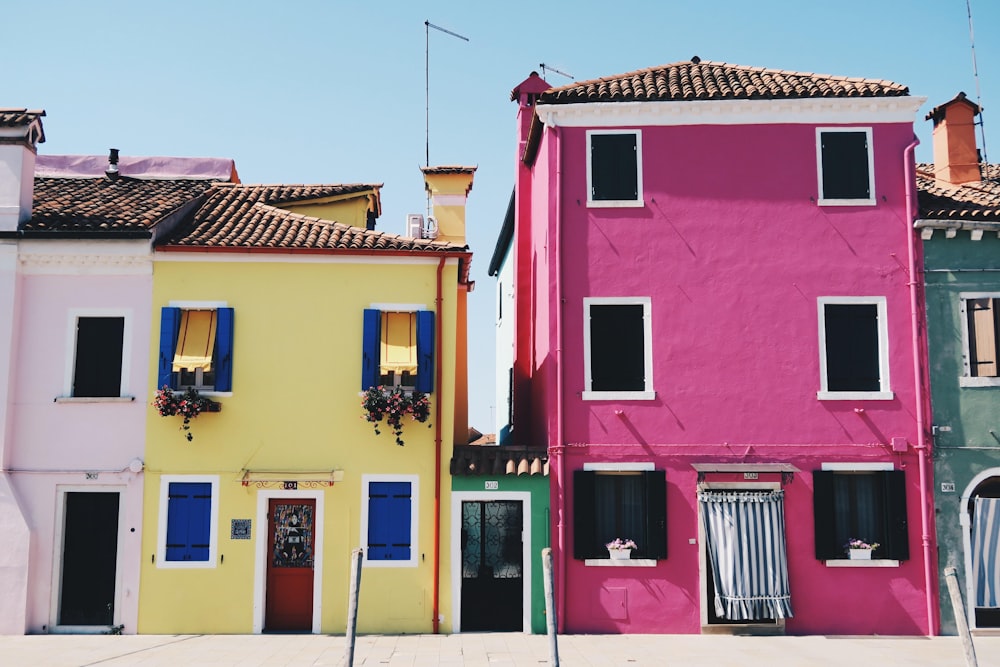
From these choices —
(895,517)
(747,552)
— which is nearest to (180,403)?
(747,552)

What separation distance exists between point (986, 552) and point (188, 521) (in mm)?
13306

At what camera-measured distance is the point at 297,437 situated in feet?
56.2

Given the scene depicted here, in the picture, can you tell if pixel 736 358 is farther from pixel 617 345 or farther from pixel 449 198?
pixel 449 198

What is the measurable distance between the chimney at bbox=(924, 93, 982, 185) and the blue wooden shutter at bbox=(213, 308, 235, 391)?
14.1m

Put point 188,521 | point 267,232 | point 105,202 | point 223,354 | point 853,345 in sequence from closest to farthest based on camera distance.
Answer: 1. point 188,521
2. point 223,354
3. point 853,345
4. point 267,232
5. point 105,202

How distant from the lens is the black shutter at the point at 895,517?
54.9ft

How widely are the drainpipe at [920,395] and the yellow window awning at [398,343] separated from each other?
8.54 meters

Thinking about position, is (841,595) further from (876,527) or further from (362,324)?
(362,324)

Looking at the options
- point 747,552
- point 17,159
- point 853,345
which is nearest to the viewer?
point 747,552

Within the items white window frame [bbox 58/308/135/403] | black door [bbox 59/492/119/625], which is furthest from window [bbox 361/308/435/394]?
black door [bbox 59/492/119/625]

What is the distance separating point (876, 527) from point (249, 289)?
450 inches

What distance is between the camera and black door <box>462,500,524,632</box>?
16.9 metres

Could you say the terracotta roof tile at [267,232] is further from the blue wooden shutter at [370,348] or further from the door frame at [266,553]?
the door frame at [266,553]

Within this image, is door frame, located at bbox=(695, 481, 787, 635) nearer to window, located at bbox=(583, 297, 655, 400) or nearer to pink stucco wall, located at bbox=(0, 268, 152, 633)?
window, located at bbox=(583, 297, 655, 400)
